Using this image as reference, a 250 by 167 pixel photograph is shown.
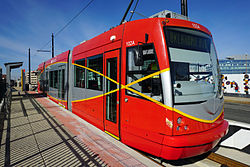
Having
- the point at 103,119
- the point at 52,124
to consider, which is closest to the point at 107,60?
the point at 103,119

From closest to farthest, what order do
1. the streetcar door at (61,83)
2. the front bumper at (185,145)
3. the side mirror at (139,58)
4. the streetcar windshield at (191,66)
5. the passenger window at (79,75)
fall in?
the front bumper at (185,145) < the streetcar windshield at (191,66) < the side mirror at (139,58) < the passenger window at (79,75) < the streetcar door at (61,83)

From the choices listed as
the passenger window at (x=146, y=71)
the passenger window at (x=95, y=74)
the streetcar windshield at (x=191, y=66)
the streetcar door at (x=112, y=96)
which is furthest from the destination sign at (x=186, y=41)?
the passenger window at (x=95, y=74)

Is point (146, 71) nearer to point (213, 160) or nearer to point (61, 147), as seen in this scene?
point (213, 160)

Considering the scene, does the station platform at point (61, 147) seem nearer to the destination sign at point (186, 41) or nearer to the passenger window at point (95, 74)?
the passenger window at point (95, 74)

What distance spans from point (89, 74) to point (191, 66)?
12.5 ft

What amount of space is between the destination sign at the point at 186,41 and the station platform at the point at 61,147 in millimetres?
2566

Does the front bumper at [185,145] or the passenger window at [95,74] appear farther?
the passenger window at [95,74]

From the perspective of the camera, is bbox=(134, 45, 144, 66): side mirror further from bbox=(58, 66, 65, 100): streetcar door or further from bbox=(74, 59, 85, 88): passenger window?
bbox=(58, 66, 65, 100): streetcar door

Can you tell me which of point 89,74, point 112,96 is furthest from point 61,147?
point 89,74

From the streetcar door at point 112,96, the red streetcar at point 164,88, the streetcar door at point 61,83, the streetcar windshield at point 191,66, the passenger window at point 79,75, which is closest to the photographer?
the red streetcar at point 164,88

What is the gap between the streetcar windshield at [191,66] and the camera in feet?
11.2

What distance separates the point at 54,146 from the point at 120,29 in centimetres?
355

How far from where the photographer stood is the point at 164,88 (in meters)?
3.29

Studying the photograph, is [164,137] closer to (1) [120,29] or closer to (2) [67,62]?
(1) [120,29]
